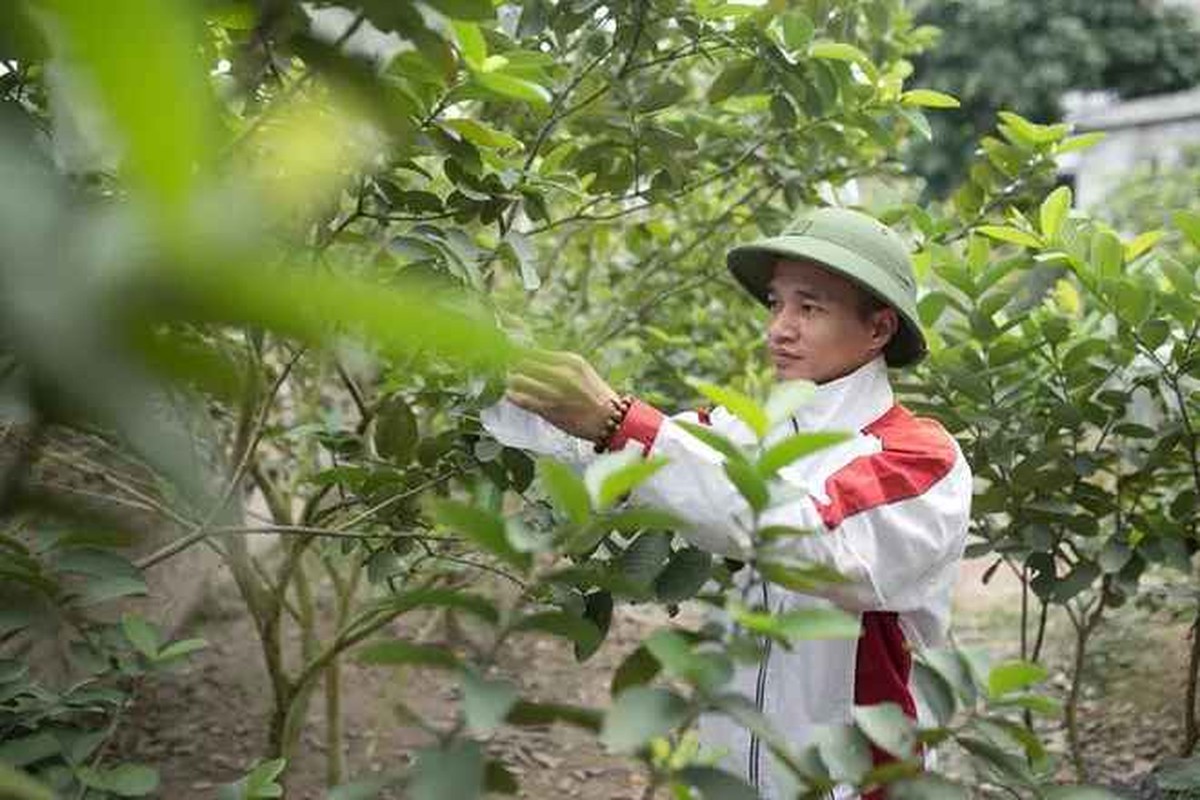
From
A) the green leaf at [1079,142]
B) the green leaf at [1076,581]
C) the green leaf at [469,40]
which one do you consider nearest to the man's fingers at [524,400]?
the green leaf at [469,40]

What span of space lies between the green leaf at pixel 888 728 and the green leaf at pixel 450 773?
33cm

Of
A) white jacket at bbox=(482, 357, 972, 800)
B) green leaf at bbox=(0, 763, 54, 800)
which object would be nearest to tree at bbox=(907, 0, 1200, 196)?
white jacket at bbox=(482, 357, 972, 800)

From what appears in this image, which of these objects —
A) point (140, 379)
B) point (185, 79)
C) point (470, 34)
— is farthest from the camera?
point (470, 34)

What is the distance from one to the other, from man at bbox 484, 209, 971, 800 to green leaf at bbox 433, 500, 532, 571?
51 cm

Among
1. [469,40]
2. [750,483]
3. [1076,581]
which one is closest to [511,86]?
[469,40]

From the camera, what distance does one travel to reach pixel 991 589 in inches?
247

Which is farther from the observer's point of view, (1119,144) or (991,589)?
(1119,144)

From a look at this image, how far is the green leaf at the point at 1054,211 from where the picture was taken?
224 cm

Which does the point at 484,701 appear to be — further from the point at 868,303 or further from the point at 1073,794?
the point at 868,303

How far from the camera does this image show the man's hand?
1.50 meters

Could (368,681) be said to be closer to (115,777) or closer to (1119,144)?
(115,777)

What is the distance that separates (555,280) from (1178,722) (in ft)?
8.10

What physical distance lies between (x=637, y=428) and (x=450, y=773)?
28.3 inches

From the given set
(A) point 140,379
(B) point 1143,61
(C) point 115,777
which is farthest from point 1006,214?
(B) point 1143,61
